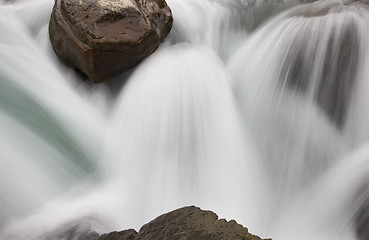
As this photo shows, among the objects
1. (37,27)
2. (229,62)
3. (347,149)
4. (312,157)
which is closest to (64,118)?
(37,27)

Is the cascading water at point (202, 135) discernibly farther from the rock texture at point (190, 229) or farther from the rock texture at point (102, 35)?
the rock texture at point (190, 229)

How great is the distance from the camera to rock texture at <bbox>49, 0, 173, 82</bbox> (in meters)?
3.23

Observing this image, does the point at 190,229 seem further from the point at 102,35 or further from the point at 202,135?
the point at 102,35

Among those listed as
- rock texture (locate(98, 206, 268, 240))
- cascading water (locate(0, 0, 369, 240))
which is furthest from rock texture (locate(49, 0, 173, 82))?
rock texture (locate(98, 206, 268, 240))

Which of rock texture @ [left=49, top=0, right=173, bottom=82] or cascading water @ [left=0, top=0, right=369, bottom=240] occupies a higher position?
rock texture @ [left=49, top=0, right=173, bottom=82]

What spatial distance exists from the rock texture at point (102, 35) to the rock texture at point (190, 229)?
1805mm

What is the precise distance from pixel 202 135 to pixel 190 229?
1.45 m

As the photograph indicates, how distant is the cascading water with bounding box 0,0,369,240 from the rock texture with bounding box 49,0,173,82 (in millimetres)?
166

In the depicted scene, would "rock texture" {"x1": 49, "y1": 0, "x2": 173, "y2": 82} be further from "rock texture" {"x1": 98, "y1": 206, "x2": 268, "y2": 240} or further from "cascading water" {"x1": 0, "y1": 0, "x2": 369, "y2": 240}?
"rock texture" {"x1": 98, "y1": 206, "x2": 268, "y2": 240}

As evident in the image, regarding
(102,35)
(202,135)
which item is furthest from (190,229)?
(102,35)

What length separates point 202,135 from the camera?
3.10m

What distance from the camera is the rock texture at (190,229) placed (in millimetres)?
1630

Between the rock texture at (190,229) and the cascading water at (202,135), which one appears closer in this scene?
the rock texture at (190,229)

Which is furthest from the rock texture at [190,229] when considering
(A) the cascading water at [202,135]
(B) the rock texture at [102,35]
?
(B) the rock texture at [102,35]
